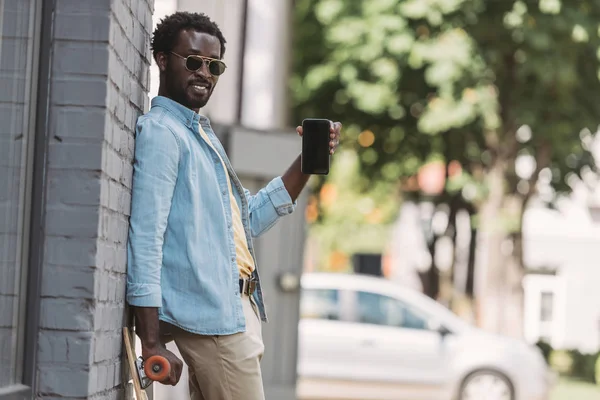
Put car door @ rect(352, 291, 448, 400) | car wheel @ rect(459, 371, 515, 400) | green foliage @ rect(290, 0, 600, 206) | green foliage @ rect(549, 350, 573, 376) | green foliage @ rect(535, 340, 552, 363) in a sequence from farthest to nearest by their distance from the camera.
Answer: green foliage @ rect(549, 350, 573, 376), green foliage @ rect(535, 340, 552, 363), green foliage @ rect(290, 0, 600, 206), car wheel @ rect(459, 371, 515, 400), car door @ rect(352, 291, 448, 400)

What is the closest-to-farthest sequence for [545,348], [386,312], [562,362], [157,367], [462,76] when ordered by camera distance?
[157,367]
[386,312]
[462,76]
[545,348]
[562,362]

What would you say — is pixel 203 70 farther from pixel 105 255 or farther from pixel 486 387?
pixel 486 387

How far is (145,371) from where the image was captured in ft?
12.6

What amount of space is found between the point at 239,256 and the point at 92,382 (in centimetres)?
74

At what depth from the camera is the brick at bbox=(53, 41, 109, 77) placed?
3.68m

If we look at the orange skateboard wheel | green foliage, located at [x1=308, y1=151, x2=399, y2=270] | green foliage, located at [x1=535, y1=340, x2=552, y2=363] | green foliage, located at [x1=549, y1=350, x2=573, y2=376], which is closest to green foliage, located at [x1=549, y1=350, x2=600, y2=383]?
green foliage, located at [x1=549, y1=350, x2=573, y2=376]

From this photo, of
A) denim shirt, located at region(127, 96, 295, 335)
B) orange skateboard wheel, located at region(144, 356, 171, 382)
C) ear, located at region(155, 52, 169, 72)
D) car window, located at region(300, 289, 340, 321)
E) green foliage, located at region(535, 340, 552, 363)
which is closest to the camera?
orange skateboard wheel, located at region(144, 356, 171, 382)

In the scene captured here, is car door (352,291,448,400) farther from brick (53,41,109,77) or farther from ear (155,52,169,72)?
brick (53,41,109,77)

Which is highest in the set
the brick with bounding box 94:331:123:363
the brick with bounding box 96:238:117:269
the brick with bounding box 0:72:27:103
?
the brick with bounding box 0:72:27:103

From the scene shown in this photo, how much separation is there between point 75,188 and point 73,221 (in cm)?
9

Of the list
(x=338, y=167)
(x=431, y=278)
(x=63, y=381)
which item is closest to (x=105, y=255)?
(x=63, y=381)

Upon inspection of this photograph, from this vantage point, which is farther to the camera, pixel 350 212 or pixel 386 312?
pixel 350 212

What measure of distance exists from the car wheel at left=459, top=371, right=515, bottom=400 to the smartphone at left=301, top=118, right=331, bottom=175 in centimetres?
971

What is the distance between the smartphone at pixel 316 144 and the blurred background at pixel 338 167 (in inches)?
22.0
